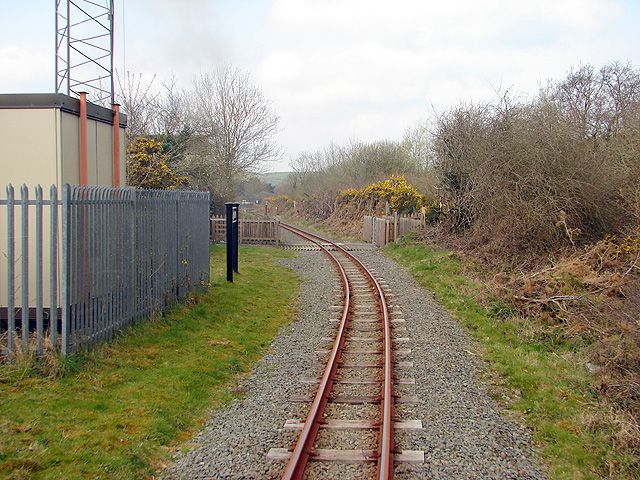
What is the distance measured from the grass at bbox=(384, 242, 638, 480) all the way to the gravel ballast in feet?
0.90

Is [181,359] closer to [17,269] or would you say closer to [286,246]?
[17,269]

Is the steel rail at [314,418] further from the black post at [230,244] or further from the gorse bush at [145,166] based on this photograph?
the gorse bush at [145,166]

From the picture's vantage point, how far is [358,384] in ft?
26.3

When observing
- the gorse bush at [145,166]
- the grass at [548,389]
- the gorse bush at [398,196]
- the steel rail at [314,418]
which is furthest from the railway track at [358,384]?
the gorse bush at [398,196]

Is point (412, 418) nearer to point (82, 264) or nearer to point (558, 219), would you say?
point (82, 264)

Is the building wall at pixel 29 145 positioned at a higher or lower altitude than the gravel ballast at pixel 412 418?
higher

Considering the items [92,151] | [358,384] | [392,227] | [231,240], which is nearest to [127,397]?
[358,384]

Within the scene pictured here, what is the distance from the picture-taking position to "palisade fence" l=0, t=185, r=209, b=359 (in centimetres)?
728

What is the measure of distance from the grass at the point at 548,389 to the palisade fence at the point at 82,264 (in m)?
5.42

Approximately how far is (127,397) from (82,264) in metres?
1.85

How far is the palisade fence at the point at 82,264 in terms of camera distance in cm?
728

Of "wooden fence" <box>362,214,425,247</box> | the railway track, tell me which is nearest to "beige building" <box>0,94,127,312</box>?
the railway track

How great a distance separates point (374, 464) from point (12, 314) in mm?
4515

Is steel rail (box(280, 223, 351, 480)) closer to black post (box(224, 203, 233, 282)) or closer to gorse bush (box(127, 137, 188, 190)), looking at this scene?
black post (box(224, 203, 233, 282))
